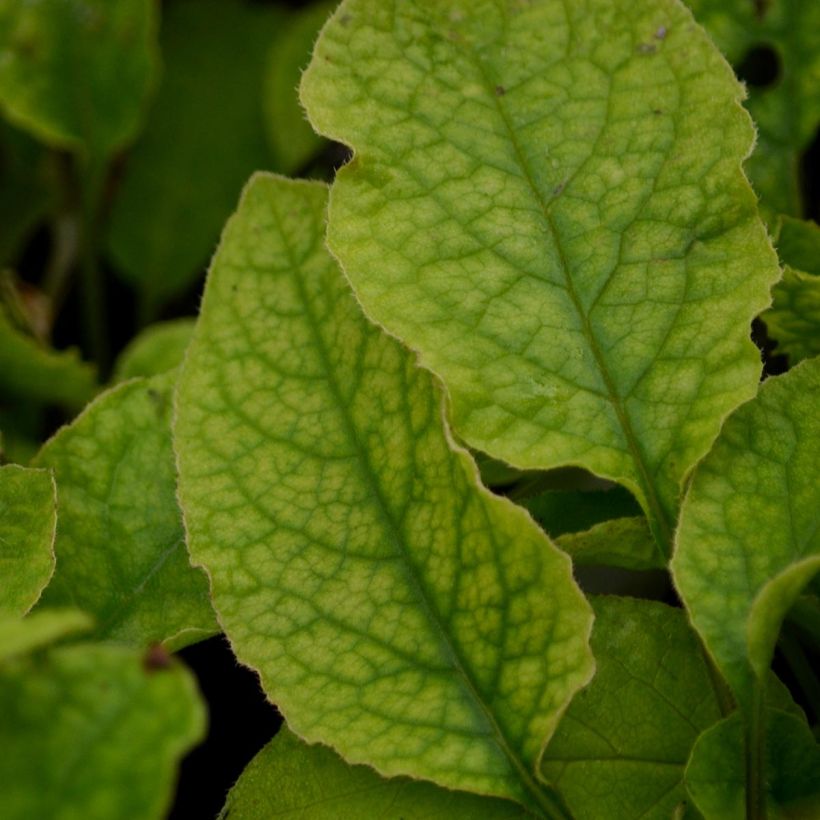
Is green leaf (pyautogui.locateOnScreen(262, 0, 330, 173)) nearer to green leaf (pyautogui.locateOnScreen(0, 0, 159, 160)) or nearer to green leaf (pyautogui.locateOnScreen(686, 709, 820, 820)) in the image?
green leaf (pyautogui.locateOnScreen(0, 0, 159, 160))

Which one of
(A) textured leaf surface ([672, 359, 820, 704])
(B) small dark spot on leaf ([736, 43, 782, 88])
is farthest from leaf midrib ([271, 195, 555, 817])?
(B) small dark spot on leaf ([736, 43, 782, 88])

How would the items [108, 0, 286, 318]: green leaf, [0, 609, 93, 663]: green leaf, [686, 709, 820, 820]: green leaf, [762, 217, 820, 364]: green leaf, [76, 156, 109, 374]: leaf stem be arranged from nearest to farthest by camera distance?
[0, 609, 93, 663]: green leaf, [686, 709, 820, 820]: green leaf, [762, 217, 820, 364]: green leaf, [76, 156, 109, 374]: leaf stem, [108, 0, 286, 318]: green leaf

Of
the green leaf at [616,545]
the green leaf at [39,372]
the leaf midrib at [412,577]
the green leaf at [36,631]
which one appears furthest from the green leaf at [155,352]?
the green leaf at [36,631]

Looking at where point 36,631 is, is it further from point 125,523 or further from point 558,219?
point 558,219

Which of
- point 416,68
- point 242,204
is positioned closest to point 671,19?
point 416,68

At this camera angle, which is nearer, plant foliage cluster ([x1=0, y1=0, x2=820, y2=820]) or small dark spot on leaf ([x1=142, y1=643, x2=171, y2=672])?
small dark spot on leaf ([x1=142, y1=643, x2=171, y2=672])

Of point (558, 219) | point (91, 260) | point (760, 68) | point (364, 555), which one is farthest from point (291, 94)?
point (364, 555)

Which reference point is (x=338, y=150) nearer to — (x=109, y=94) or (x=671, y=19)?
(x=109, y=94)
